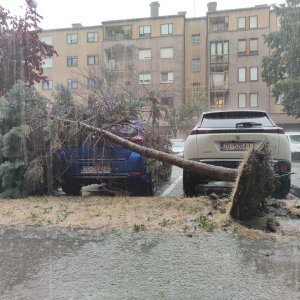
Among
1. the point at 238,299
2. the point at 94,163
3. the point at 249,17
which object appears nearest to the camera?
the point at 238,299

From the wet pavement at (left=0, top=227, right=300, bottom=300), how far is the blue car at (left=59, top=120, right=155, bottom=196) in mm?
2804

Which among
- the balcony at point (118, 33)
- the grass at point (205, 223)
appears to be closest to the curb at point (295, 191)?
the grass at point (205, 223)

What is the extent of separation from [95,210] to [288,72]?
2777 cm

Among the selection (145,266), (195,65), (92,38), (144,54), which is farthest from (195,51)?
(145,266)

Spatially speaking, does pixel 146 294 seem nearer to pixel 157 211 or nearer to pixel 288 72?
pixel 157 211

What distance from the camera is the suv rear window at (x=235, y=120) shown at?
6.99m

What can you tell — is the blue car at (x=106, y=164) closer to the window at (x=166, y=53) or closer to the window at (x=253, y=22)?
the window at (x=166, y=53)

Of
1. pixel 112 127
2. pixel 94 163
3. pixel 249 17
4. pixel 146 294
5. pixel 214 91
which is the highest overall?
pixel 249 17

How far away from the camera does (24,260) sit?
161 inches

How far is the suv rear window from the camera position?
699cm

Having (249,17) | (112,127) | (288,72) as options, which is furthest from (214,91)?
(112,127)

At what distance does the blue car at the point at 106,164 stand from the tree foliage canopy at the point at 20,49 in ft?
18.8

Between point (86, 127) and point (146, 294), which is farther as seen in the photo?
point (86, 127)

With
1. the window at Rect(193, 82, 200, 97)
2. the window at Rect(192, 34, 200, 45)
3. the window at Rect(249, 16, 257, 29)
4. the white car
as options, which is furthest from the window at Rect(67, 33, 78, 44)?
the white car
